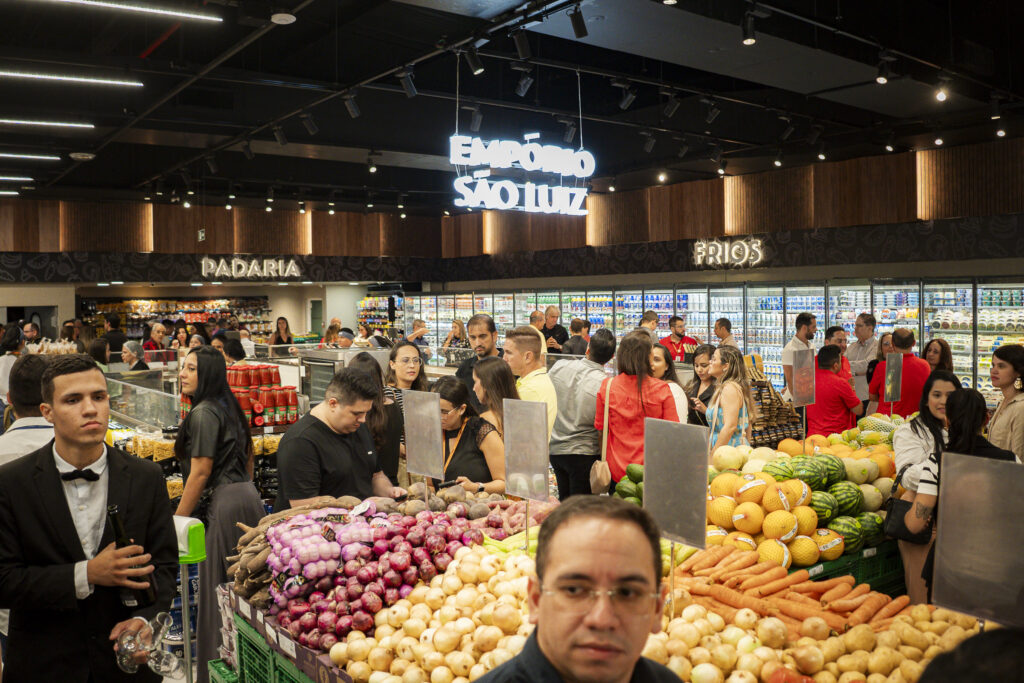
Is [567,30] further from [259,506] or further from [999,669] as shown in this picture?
[999,669]

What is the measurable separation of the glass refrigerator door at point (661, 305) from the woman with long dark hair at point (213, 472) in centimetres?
851

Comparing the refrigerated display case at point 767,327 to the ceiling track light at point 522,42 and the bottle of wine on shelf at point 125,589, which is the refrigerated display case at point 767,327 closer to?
the ceiling track light at point 522,42

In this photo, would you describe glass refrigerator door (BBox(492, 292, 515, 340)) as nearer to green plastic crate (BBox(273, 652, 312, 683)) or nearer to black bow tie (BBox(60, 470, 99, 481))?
green plastic crate (BBox(273, 652, 312, 683))

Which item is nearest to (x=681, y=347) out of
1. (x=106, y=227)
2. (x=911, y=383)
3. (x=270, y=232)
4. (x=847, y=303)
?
(x=847, y=303)

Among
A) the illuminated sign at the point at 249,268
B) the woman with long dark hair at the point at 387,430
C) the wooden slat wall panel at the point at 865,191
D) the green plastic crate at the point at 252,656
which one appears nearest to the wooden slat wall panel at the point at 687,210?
the wooden slat wall panel at the point at 865,191

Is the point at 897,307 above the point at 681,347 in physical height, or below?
above

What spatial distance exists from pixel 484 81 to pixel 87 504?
869cm

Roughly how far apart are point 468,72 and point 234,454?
22.7 ft

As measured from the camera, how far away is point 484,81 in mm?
10219

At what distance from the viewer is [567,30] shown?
656cm

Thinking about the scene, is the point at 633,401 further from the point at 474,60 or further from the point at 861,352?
the point at 861,352

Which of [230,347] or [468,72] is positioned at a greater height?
[468,72]

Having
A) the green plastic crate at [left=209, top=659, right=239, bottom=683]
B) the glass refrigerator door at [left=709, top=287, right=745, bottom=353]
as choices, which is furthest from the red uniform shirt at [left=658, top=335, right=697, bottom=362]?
the green plastic crate at [left=209, top=659, right=239, bottom=683]

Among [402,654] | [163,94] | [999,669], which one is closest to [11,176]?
[163,94]
